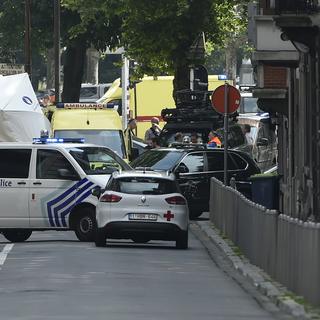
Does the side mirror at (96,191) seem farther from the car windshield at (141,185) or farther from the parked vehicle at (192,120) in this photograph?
the parked vehicle at (192,120)

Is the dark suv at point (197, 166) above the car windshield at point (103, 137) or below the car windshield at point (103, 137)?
below

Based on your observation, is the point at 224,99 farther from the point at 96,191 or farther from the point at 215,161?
the point at 96,191

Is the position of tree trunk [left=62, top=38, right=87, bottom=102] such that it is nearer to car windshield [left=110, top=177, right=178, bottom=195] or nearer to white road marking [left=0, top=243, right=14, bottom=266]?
white road marking [left=0, top=243, right=14, bottom=266]

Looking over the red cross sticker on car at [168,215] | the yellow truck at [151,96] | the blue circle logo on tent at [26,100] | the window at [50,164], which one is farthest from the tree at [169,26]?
the red cross sticker on car at [168,215]

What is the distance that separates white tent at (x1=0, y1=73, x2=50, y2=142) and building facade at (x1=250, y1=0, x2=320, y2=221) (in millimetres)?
5187

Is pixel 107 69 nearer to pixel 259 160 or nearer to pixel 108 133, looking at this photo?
pixel 259 160

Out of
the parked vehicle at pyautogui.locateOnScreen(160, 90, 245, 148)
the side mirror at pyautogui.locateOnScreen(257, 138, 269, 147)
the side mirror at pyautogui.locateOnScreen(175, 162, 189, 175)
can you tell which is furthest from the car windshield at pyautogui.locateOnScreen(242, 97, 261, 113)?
the side mirror at pyautogui.locateOnScreen(175, 162, 189, 175)

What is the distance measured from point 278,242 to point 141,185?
787cm

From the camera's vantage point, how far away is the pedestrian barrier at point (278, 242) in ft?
52.9

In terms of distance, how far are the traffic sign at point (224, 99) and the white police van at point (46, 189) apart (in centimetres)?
464

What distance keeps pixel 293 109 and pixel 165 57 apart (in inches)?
480

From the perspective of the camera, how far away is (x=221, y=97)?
32.2 meters

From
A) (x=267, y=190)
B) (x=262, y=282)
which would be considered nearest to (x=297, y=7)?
(x=267, y=190)

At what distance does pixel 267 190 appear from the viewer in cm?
3095
